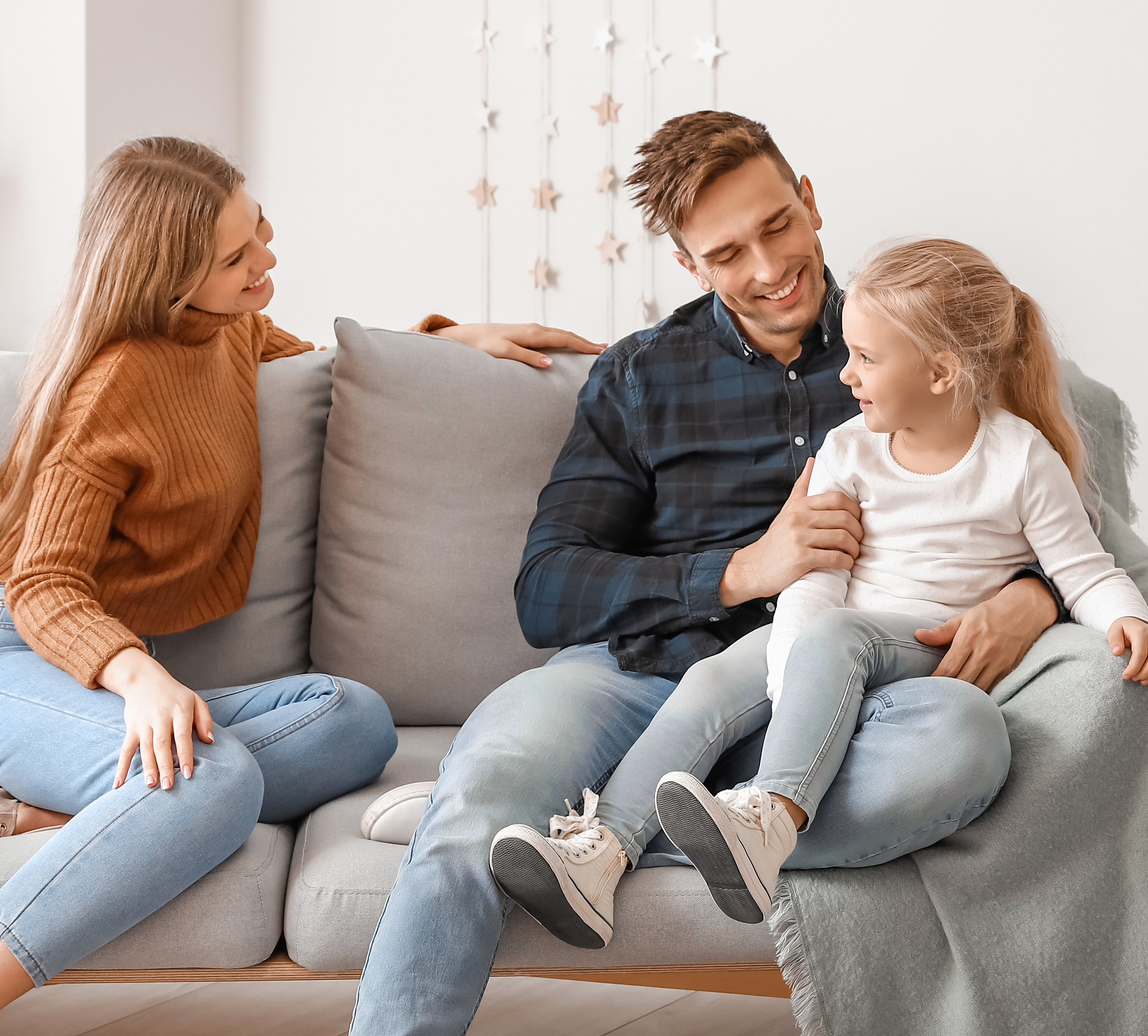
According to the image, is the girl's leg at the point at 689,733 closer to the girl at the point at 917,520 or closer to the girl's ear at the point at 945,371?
the girl at the point at 917,520

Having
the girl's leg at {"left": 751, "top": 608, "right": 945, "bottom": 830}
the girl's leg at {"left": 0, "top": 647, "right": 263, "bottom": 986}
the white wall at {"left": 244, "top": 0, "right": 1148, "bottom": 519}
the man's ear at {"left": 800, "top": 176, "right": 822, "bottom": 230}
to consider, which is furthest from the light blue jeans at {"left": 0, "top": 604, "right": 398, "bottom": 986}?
the white wall at {"left": 244, "top": 0, "right": 1148, "bottom": 519}

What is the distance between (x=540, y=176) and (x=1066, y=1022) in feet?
6.45

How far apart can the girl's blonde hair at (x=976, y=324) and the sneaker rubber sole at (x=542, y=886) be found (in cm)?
71

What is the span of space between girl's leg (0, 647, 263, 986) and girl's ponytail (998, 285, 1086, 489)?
3.35ft

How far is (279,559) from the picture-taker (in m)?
1.63

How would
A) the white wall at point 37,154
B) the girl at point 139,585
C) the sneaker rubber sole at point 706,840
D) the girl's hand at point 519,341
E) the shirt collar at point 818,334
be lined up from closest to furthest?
the sneaker rubber sole at point 706,840, the girl at point 139,585, the shirt collar at point 818,334, the girl's hand at point 519,341, the white wall at point 37,154

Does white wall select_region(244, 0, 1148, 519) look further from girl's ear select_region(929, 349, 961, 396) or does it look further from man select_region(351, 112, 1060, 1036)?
girl's ear select_region(929, 349, 961, 396)

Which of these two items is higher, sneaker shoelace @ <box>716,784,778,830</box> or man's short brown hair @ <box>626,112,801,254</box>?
man's short brown hair @ <box>626,112,801,254</box>

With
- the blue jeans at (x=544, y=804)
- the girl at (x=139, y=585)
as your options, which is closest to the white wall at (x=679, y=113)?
the girl at (x=139, y=585)

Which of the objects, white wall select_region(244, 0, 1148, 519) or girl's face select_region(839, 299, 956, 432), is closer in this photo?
girl's face select_region(839, 299, 956, 432)

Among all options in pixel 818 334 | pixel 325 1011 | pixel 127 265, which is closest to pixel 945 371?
pixel 818 334

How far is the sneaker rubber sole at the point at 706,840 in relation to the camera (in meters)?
0.91

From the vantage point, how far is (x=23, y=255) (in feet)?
7.97

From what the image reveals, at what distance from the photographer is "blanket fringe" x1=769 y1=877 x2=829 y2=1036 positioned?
972 mm
